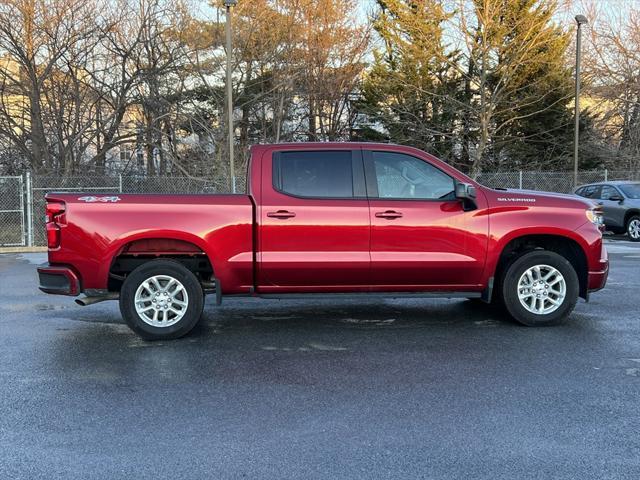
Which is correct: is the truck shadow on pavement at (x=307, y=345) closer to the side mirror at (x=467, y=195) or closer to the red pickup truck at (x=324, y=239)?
the red pickup truck at (x=324, y=239)

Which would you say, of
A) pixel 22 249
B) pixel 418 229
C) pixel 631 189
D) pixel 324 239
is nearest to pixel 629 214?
pixel 631 189

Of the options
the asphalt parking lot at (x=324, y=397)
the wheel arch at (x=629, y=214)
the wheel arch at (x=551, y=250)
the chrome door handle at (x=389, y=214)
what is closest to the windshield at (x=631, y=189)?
the wheel arch at (x=629, y=214)

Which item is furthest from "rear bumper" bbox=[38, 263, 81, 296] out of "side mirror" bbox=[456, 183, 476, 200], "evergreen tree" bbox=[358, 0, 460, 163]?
"evergreen tree" bbox=[358, 0, 460, 163]

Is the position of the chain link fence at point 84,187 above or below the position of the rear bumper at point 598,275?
above

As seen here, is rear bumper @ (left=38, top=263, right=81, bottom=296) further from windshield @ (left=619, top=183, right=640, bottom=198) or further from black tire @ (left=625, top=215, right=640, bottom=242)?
windshield @ (left=619, top=183, right=640, bottom=198)

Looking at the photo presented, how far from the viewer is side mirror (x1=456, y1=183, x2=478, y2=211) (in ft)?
19.9

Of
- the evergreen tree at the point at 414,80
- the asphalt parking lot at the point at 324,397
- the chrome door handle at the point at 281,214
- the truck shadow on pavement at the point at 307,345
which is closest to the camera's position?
the asphalt parking lot at the point at 324,397

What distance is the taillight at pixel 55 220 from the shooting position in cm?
583

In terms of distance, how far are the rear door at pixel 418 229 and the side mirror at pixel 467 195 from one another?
1.7 inches

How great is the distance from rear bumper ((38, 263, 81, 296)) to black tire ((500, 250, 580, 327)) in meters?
4.40

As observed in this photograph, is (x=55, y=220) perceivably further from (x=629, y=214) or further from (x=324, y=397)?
(x=629, y=214)

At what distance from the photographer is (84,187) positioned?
18.0 meters

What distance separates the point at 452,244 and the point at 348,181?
1.25 meters

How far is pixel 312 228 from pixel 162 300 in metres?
1.66
